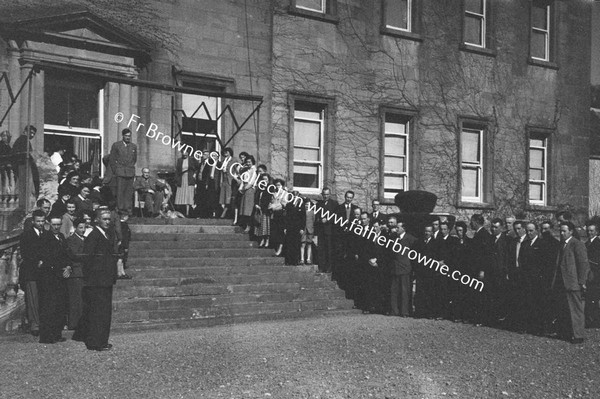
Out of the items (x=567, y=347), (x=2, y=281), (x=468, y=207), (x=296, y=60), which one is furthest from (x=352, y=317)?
(x=468, y=207)

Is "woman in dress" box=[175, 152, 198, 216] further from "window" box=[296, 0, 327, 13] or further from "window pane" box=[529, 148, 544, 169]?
"window pane" box=[529, 148, 544, 169]

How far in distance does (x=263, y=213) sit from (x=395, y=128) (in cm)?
650

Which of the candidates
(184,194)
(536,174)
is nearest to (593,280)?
(184,194)

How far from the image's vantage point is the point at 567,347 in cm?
1084

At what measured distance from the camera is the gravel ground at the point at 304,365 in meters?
7.53

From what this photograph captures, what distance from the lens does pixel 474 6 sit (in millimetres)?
21453

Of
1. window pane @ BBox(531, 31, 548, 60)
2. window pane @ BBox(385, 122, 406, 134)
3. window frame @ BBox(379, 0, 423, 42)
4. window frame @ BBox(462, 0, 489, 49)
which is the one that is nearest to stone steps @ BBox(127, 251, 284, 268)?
window pane @ BBox(385, 122, 406, 134)

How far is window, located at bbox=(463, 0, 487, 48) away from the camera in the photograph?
2133cm

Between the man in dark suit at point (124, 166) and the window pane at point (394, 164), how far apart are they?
7671 millimetres

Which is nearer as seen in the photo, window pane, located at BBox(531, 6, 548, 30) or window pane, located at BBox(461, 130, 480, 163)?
window pane, located at BBox(461, 130, 480, 163)

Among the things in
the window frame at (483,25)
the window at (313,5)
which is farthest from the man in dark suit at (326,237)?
the window frame at (483,25)

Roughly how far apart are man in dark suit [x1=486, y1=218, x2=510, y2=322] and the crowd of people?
0.02 m

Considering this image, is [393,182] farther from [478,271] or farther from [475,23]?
[478,271]

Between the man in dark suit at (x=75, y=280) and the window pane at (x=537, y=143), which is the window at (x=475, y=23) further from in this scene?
the man in dark suit at (x=75, y=280)
